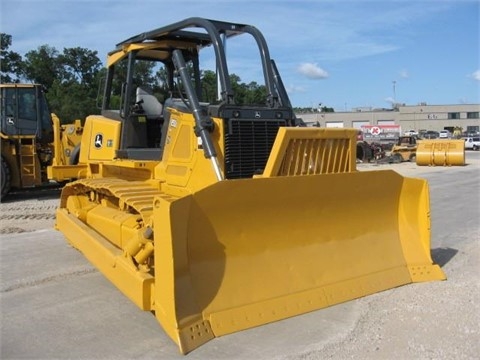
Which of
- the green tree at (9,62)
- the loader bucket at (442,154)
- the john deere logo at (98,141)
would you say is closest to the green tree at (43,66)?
the green tree at (9,62)

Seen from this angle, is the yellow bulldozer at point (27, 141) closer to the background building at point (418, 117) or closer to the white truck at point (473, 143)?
the white truck at point (473, 143)

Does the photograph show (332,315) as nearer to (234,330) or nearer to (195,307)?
(234,330)

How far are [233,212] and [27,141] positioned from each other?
32.4 ft

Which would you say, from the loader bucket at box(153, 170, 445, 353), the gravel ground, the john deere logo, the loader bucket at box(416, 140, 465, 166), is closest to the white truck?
the loader bucket at box(416, 140, 465, 166)

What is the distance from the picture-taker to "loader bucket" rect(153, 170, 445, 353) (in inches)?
150

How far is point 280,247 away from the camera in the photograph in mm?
4480

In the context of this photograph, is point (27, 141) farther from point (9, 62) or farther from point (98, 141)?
point (9, 62)

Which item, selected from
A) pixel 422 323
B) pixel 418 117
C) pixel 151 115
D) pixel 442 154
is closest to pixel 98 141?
pixel 151 115

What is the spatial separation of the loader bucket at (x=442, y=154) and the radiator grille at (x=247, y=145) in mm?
22316

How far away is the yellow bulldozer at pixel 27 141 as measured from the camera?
1239cm

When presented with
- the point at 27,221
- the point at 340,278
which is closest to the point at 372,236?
the point at 340,278

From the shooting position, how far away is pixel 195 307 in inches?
151

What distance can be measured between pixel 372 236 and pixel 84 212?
3573mm

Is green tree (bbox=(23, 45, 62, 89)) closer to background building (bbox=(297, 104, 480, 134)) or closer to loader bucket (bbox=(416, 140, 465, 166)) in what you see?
loader bucket (bbox=(416, 140, 465, 166))
